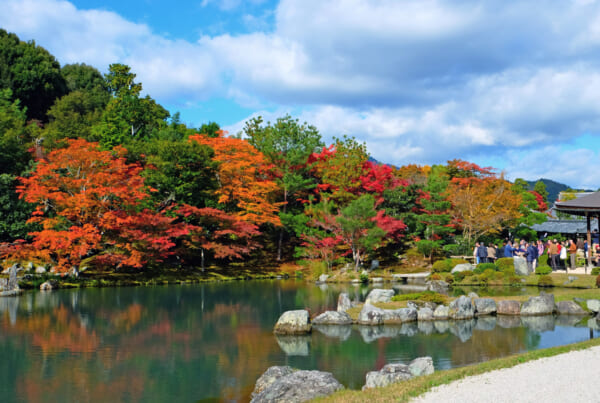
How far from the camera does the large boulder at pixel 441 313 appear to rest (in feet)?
48.7

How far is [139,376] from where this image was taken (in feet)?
31.3

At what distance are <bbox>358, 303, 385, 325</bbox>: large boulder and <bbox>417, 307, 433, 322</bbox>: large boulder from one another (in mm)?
1116

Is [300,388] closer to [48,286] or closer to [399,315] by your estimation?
[399,315]

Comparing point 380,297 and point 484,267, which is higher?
point 484,267

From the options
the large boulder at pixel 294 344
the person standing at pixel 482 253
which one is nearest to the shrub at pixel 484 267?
the person standing at pixel 482 253

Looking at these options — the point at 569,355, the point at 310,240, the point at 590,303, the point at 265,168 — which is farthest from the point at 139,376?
the point at 265,168

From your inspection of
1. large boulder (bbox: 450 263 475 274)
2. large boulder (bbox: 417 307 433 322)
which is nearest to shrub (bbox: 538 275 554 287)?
large boulder (bbox: 450 263 475 274)

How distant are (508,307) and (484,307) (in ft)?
2.33

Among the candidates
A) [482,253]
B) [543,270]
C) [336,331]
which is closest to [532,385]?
[336,331]

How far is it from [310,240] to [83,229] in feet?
39.1

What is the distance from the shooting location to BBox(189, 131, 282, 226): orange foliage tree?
29125mm

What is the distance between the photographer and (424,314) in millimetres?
14797

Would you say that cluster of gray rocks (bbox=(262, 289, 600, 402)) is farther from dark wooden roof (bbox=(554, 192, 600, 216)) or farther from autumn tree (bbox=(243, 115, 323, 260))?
autumn tree (bbox=(243, 115, 323, 260))

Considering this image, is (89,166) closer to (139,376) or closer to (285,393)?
(139,376)
